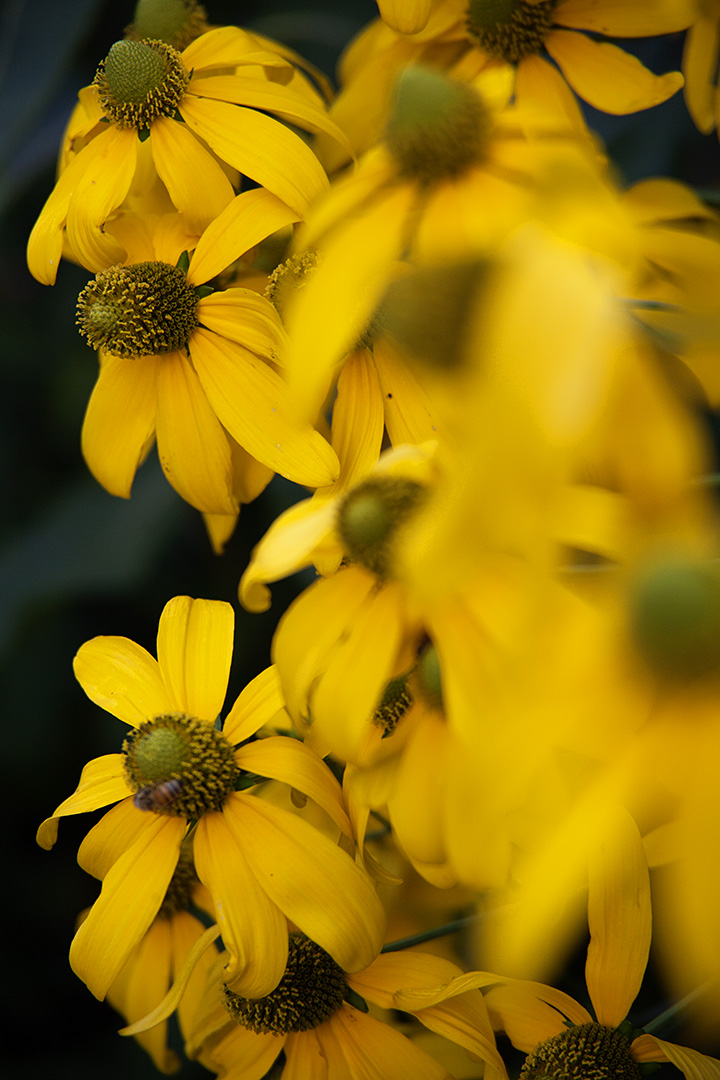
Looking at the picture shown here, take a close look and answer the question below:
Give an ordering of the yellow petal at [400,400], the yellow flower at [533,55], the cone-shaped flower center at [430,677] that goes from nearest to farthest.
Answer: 1. the cone-shaped flower center at [430,677]
2. the yellow petal at [400,400]
3. the yellow flower at [533,55]

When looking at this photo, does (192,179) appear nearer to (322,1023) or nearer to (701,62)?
(701,62)

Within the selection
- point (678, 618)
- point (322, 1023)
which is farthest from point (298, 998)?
point (678, 618)

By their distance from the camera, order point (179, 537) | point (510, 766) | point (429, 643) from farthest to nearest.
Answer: point (179, 537), point (429, 643), point (510, 766)

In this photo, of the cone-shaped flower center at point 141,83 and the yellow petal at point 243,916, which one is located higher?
the cone-shaped flower center at point 141,83

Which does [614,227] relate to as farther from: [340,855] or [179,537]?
[179,537]

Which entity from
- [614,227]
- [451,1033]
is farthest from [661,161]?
[451,1033]

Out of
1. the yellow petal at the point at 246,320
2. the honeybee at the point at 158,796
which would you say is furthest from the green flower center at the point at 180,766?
the yellow petal at the point at 246,320

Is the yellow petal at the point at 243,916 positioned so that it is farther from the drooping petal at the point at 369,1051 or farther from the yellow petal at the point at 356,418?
the yellow petal at the point at 356,418
